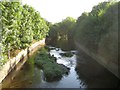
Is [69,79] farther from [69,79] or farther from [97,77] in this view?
[97,77]

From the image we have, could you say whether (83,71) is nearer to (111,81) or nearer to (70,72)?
(70,72)

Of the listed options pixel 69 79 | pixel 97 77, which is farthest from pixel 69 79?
pixel 97 77

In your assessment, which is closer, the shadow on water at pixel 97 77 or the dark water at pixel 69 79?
the dark water at pixel 69 79

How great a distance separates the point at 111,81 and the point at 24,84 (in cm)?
1274

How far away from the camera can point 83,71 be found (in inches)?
1556

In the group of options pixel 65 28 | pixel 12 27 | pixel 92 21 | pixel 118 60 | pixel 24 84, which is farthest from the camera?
pixel 65 28

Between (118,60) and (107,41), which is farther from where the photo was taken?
(107,41)

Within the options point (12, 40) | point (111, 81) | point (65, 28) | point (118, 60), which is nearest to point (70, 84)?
point (111, 81)

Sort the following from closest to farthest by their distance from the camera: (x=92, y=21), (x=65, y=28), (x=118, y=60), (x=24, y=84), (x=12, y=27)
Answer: (x=24, y=84)
(x=118, y=60)
(x=12, y=27)
(x=92, y=21)
(x=65, y=28)

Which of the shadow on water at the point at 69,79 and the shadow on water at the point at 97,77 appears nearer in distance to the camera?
the shadow on water at the point at 69,79

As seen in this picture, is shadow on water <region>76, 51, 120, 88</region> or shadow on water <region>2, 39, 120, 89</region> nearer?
shadow on water <region>2, 39, 120, 89</region>

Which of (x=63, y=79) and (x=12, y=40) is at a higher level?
(x=12, y=40)

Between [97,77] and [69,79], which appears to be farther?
[97,77]

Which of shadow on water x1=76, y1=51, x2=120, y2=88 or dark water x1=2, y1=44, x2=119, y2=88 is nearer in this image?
dark water x1=2, y1=44, x2=119, y2=88
